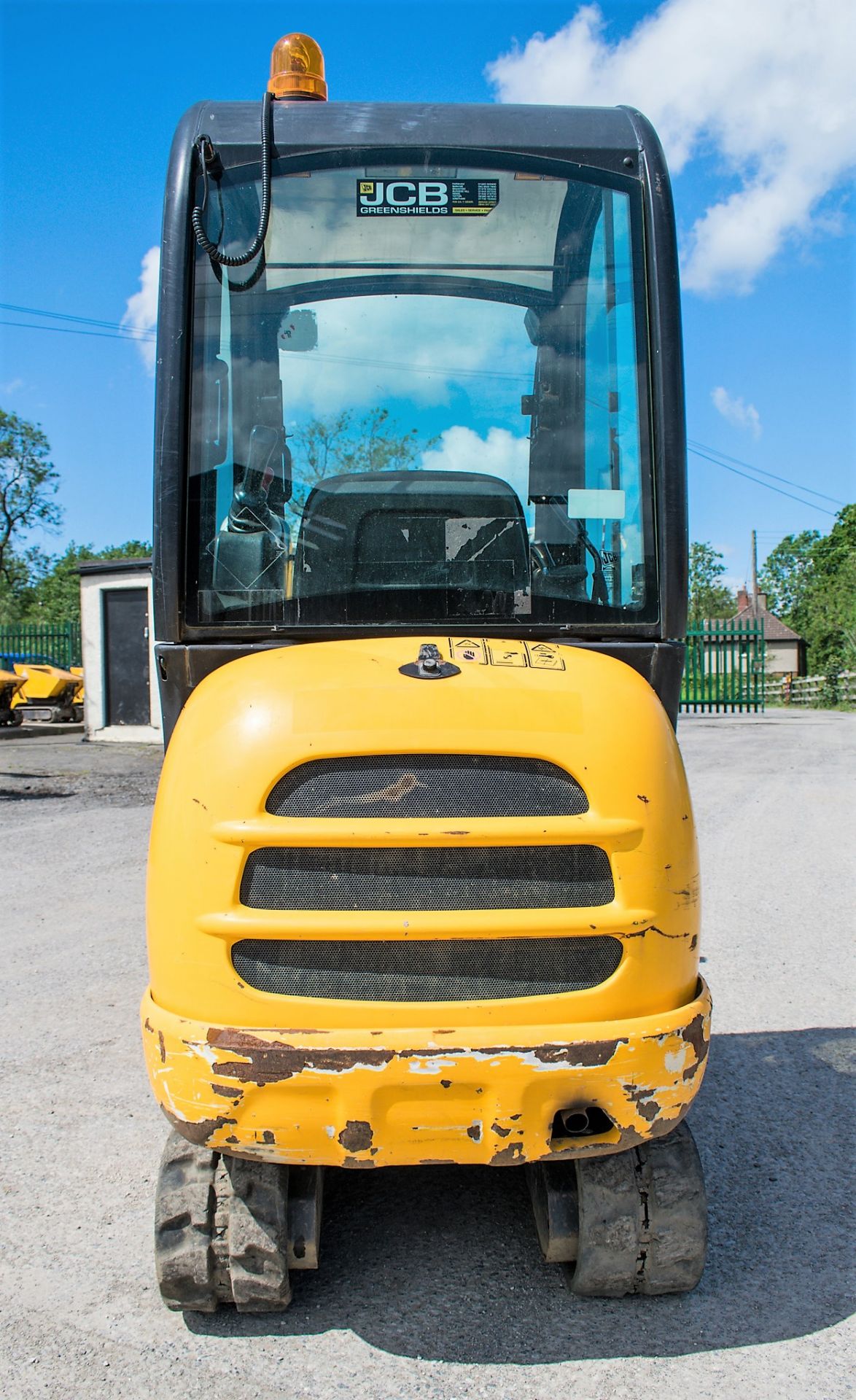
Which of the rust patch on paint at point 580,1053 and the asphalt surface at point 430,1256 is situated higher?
the rust patch on paint at point 580,1053

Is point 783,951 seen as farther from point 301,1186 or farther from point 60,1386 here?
point 60,1386

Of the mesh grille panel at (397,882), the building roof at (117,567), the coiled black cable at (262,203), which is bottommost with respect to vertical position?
the mesh grille panel at (397,882)

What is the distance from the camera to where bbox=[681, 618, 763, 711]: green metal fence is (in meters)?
27.2

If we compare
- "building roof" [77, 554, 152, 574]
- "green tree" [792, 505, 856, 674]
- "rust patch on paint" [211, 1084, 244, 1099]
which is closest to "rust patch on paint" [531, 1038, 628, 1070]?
"rust patch on paint" [211, 1084, 244, 1099]

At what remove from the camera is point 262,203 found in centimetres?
304

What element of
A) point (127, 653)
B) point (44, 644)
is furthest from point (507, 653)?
point (44, 644)

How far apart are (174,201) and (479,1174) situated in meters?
3.05

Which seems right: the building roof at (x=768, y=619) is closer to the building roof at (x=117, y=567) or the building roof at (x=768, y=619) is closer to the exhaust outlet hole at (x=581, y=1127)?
the building roof at (x=117, y=567)

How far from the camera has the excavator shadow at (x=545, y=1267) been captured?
2.65 m

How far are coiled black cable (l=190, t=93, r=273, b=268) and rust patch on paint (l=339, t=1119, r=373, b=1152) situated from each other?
2.25 m

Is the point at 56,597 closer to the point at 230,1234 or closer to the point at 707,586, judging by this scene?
the point at 707,586

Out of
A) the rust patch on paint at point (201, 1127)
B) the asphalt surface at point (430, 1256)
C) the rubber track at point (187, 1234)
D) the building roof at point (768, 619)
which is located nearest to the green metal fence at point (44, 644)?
the asphalt surface at point (430, 1256)

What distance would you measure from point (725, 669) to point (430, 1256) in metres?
25.5

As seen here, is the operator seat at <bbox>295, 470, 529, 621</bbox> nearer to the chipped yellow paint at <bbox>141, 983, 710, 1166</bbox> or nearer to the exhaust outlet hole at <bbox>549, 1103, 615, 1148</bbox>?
the chipped yellow paint at <bbox>141, 983, 710, 1166</bbox>
